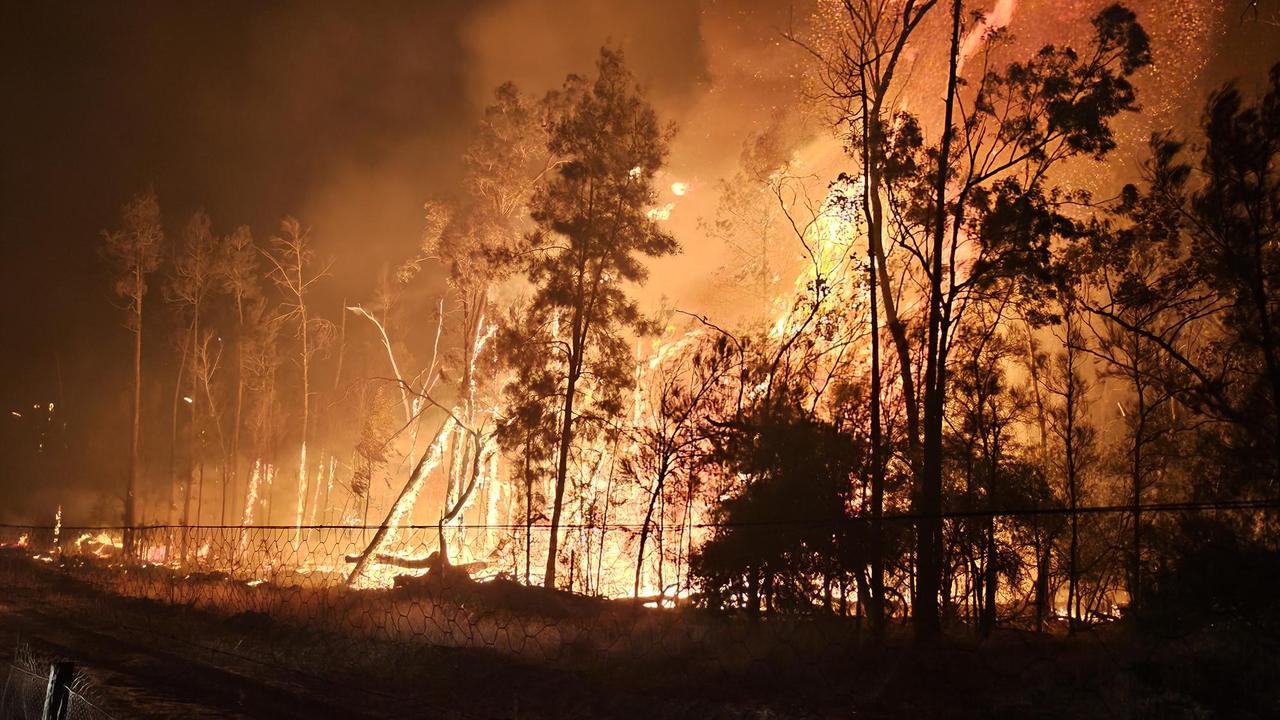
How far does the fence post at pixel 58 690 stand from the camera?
19.9 feet

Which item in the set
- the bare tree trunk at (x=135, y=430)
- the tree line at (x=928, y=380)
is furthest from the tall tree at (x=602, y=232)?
the bare tree trunk at (x=135, y=430)

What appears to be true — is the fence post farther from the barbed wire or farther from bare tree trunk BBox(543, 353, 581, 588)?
bare tree trunk BBox(543, 353, 581, 588)

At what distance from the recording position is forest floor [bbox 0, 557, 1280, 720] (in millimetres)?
9164

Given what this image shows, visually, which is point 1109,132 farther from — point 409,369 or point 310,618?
point 409,369

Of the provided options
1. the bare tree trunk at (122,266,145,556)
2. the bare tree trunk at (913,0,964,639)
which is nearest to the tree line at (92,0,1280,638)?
the bare tree trunk at (913,0,964,639)

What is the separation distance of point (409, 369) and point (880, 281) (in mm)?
62425

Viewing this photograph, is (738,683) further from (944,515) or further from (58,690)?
(58,690)

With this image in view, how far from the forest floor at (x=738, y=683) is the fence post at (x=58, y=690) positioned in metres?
3.70

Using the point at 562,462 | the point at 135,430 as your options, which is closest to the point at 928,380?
the point at 562,462

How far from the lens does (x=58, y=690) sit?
613cm

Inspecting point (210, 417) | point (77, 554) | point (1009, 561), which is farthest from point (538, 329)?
point (210, 417)

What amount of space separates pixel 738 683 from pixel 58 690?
7.46m

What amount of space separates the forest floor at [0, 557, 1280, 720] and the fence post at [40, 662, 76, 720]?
370 centimetres

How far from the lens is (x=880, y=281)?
1541cm
